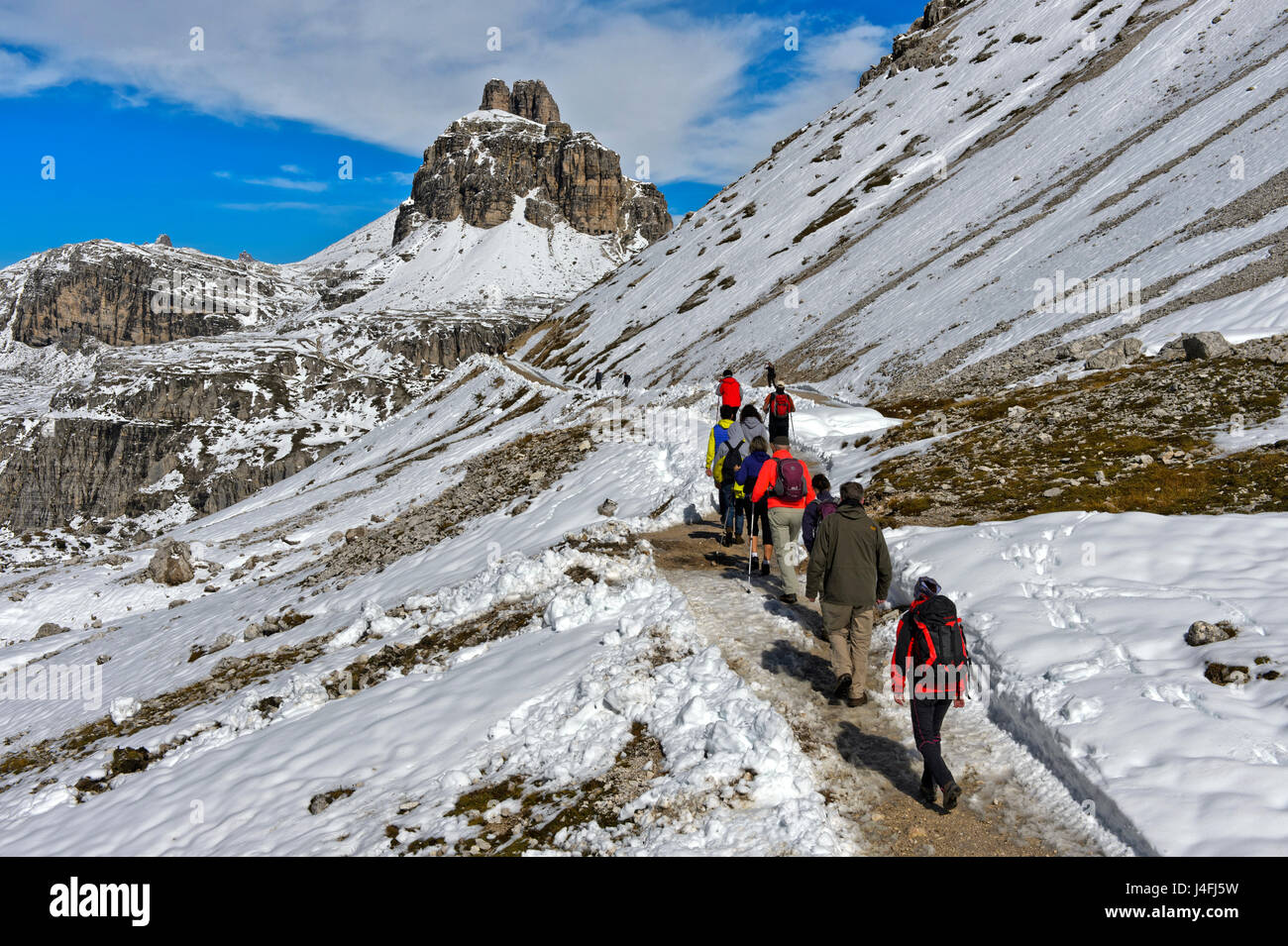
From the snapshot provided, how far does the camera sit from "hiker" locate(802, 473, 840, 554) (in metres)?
12.2

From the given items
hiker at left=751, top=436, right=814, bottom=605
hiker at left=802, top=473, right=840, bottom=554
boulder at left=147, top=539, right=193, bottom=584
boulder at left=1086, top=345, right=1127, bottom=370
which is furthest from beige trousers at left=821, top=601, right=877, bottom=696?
boulder at left=147, top=539, right=193, bottom=584

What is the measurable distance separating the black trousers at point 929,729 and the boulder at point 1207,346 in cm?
1868

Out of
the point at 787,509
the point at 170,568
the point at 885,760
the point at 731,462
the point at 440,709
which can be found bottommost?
the point at 170,568

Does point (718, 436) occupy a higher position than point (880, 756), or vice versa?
point (718, 436)

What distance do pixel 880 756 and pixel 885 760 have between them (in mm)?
88

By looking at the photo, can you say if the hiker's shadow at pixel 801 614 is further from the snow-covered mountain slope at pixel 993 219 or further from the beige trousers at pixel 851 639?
the snow-covered mountain slope at pixel 993 219

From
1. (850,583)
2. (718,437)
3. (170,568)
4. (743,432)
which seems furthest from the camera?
(170,568)

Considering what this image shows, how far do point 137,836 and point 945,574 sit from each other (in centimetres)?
1362

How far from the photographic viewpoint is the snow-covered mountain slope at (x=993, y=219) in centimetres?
3681

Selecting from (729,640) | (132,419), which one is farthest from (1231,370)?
(132,419)

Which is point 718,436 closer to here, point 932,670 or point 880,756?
point 880,756

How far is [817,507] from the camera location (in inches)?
504

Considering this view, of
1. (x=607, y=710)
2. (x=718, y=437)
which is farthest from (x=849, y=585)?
(x=718, y=437)
